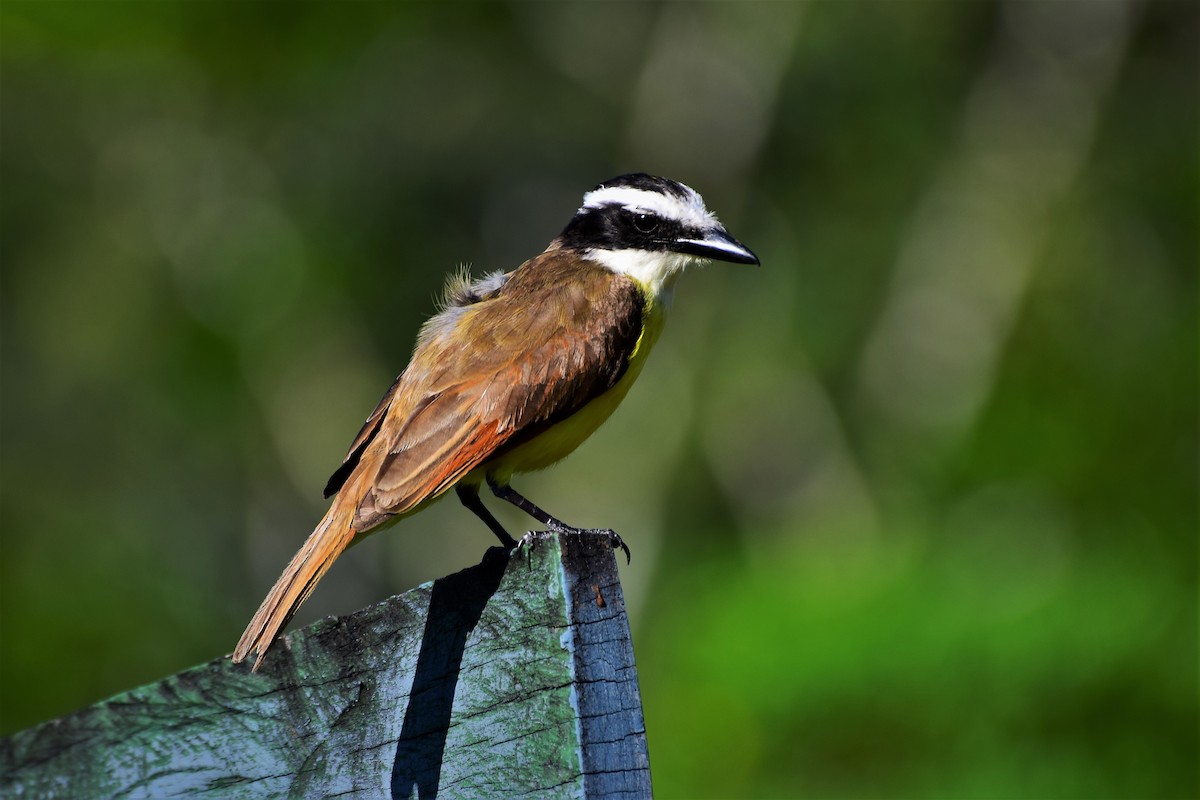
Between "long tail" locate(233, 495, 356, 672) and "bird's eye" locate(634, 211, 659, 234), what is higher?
"bird's eye" locate(634, 211, 659, 234)

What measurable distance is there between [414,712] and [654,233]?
10.8 ft

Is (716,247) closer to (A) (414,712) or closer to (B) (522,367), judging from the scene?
(B) (522,367)

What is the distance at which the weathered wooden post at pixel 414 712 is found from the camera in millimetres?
2723

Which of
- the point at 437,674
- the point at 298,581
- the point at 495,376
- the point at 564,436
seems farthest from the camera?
the point at 564,436

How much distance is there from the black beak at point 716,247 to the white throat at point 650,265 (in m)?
0.06

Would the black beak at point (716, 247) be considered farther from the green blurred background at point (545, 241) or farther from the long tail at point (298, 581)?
the green blurred background at point (545, 241)

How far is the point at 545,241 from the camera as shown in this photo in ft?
68.3

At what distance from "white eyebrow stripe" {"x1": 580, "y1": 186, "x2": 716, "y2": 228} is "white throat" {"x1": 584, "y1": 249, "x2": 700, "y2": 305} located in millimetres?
145

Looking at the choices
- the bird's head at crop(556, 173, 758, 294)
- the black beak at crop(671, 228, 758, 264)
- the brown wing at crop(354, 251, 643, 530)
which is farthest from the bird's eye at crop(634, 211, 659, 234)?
the brown wing at crop(354, 251, 643, 530)

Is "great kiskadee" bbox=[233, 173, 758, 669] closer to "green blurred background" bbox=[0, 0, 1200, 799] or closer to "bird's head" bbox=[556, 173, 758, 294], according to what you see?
"bird's head" bbox=[556, 173, 758, 294]

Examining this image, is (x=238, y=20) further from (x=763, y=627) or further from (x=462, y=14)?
(x=763, y=627)

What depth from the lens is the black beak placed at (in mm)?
5711

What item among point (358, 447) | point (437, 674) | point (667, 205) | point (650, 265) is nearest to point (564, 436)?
point (358, 447)

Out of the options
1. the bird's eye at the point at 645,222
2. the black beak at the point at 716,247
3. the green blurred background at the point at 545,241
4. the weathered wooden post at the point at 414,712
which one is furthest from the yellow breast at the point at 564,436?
the green blurred background at the point at 545,241
